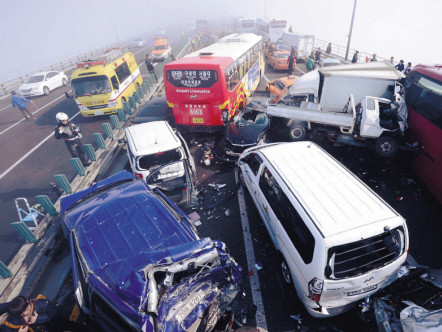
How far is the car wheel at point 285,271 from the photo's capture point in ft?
14.8

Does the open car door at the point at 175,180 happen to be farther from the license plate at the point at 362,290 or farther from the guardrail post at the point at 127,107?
the guardrail post at the point at 127,107

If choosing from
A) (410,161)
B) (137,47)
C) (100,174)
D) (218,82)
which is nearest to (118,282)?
(100,174)

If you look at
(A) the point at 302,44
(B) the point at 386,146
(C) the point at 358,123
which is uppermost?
(A) the point at 302,44

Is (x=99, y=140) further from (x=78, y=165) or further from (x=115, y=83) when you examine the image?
(x=115, y=83)

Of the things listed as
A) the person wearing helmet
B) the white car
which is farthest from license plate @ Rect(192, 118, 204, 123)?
the white car

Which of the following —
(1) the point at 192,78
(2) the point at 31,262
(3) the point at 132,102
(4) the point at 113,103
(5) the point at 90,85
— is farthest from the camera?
(3) the point at 132,102

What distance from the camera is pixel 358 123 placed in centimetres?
796

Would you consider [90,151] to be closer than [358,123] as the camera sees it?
No

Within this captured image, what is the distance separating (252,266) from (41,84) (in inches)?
879

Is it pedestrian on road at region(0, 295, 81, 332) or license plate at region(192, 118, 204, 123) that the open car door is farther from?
license plate at region(192, 118, 204, 123)

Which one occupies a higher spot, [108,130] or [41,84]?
[41,84]

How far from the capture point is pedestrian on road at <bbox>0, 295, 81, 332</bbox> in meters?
3.26

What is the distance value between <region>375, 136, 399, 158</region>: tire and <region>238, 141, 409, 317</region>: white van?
13.5 feet

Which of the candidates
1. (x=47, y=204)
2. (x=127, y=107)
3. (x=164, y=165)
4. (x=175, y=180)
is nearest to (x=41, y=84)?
(x=127, y=107)
